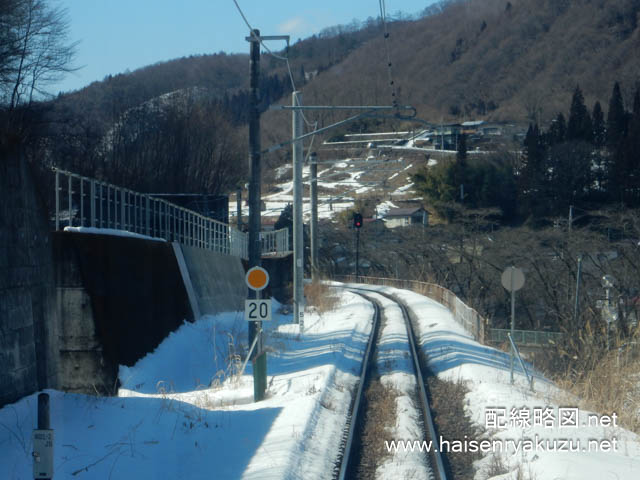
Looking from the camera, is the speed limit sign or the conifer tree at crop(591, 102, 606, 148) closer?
the speed limit sign

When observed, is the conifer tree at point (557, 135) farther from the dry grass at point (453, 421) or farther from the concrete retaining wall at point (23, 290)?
the concrete retaining wall at point (23, 290)

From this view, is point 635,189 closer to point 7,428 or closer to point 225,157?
point 225,157

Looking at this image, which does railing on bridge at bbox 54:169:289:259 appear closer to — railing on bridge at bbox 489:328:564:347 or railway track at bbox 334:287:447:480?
railway track at bbox 334:287:447:480

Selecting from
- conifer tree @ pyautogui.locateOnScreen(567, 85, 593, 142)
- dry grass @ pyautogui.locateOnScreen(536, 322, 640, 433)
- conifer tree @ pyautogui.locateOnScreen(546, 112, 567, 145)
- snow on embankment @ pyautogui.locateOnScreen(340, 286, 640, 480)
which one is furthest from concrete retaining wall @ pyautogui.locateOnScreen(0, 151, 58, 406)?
conifer tree @ pyautogui.locateOnScreen(546, 112, 567, 145)

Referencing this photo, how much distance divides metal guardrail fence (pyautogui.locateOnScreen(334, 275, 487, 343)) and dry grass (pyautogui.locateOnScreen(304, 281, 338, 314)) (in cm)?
587

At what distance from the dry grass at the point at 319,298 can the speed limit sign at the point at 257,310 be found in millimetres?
18887

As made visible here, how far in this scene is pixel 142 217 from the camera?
2036 cm

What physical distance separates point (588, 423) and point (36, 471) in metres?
8.05

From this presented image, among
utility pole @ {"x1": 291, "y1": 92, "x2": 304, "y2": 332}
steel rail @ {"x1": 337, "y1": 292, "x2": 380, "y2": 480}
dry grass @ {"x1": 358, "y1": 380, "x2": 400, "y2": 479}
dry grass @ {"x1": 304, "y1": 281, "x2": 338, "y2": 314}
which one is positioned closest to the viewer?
steel rail @ {"x1": 337, "y1": 292, "x2": 380, "y2": 480}

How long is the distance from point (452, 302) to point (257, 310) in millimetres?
22126

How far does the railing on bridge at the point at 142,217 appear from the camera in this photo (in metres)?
Answer: 16.5

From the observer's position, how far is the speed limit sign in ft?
44.9

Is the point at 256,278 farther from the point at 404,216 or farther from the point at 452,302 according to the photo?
the point at 404,216

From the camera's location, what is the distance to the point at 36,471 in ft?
19.6
